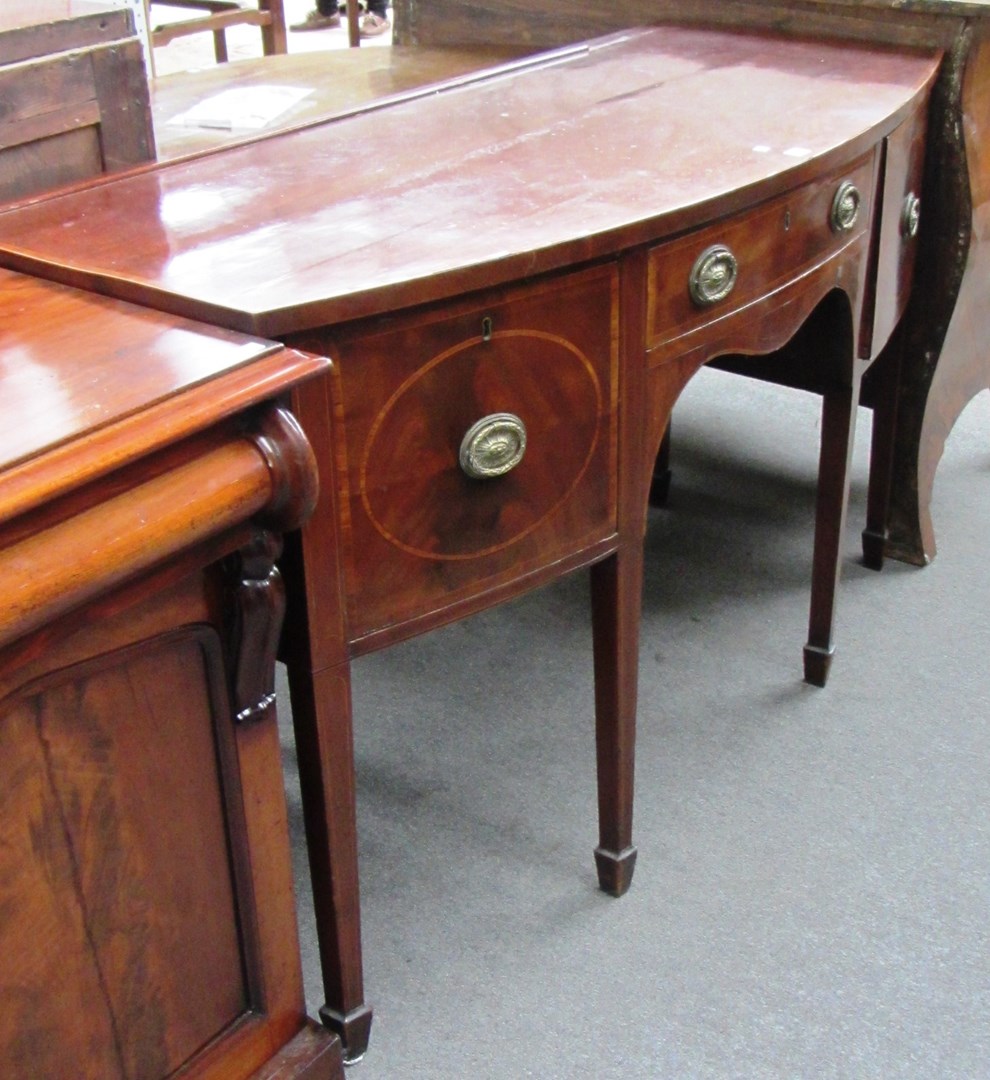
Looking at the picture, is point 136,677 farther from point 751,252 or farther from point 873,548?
point 873,548

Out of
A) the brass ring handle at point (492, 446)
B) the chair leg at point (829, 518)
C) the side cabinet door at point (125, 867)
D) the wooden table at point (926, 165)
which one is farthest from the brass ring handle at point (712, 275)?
the wooden table at point (926, 165)

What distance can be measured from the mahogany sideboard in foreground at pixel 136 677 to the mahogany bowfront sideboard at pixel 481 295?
0.08 m

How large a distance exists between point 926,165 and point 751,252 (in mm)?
684

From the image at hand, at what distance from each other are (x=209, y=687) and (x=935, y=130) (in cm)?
134

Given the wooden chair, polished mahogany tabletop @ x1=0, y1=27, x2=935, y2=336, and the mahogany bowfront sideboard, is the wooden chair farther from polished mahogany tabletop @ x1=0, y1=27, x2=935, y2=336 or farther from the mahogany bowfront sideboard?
the mahogany bowfront sideboard

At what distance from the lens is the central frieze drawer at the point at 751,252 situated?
4.15 feet

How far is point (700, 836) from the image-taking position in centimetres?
169

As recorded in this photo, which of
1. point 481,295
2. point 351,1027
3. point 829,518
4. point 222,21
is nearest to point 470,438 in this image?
point 481,295

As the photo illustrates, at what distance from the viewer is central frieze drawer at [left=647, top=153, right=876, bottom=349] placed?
1264 mm

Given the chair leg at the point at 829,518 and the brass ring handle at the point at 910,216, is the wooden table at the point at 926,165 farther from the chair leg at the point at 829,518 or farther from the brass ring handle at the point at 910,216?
the chair leg at the point at 829,518

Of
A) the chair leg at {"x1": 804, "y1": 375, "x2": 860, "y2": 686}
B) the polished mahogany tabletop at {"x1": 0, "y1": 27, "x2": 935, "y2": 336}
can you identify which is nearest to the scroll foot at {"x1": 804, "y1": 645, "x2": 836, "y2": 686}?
the chair leg at {"x1": 804, "y1": 375, "x2": 860, "y2": 686}

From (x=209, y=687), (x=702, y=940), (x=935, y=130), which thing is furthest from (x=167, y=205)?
(x=935, y=130)

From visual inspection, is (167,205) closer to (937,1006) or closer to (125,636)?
(125,636)

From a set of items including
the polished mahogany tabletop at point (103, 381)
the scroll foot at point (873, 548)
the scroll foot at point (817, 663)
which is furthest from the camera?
the scroll foot at point (873, 548)
